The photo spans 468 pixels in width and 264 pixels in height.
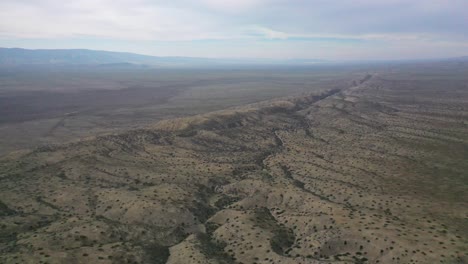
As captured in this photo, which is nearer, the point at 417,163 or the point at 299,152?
the point at 417,163

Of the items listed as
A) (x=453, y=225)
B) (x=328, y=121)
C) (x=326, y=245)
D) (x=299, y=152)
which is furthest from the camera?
(x=328, y=121)

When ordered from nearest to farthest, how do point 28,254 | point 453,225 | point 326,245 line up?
point 28,254, point 326,245, point 453,225

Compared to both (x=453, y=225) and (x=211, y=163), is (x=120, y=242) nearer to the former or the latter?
(x=211, y=163)

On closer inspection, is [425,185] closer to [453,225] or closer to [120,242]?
[453,225]

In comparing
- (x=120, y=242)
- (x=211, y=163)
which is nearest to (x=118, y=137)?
(x=211, y=163)

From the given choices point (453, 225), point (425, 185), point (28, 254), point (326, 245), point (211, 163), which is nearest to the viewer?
point (28, 254)

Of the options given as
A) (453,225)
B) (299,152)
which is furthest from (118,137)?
(453,225)
